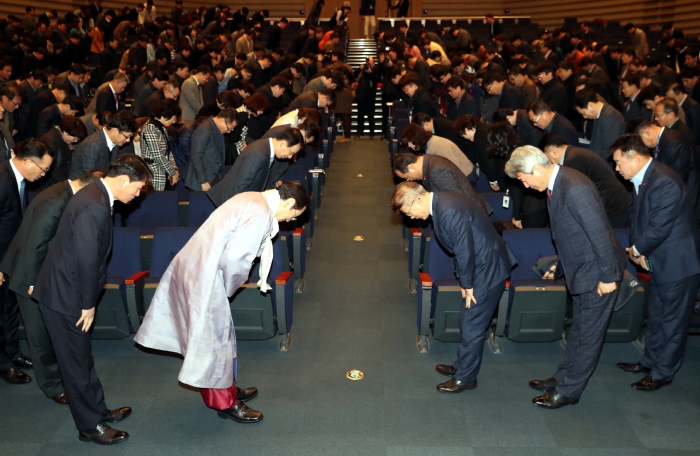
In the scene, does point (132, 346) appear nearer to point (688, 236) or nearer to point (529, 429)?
point (529, 429)

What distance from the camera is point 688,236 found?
12.0ft

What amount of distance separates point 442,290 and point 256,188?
1584 millimetres

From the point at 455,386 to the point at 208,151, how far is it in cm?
310

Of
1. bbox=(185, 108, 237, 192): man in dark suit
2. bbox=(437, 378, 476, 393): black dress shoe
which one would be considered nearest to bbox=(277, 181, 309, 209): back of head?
bbox=(437, 378, 476, 393): black dress shoe

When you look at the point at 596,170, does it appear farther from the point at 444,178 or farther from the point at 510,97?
the point at 510,97

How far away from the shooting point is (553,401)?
144 inches

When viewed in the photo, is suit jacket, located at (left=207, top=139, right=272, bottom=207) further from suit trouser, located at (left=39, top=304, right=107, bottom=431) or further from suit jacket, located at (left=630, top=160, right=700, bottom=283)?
suit jacket, located at (left=630, top=160, right=700, bottom=283)

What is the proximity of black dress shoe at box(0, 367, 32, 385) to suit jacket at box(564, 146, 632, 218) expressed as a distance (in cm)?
385

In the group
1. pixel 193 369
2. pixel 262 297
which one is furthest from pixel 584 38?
pixel 193 369

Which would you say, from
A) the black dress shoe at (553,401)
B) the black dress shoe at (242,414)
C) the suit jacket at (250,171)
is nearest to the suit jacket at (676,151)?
the black dress shoe at (553,401)

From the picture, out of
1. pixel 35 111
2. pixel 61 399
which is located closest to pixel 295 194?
pixel 61 399

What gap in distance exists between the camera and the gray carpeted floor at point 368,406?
334 centimetres

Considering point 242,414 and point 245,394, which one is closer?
point 242,414

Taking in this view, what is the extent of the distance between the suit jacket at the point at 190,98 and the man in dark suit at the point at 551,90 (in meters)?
4.36
